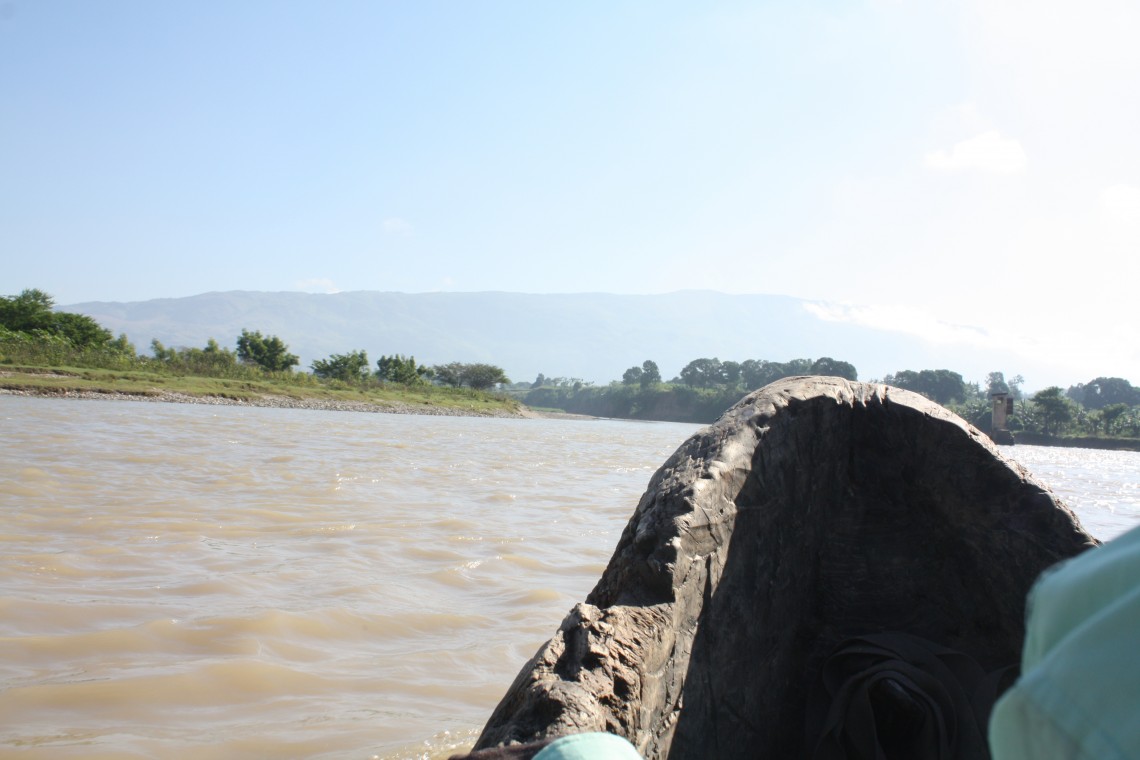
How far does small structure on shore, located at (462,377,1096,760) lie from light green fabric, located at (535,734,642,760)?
31cm

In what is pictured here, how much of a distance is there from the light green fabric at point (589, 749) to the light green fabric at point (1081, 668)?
410 millimetres

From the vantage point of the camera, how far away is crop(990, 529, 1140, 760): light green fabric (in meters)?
0.31

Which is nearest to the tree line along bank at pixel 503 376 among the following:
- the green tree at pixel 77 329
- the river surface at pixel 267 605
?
the green tree at pixel 77 329

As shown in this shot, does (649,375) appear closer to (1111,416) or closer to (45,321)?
(1111,416)

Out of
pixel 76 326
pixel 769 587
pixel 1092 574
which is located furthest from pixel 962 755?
pixel 76 326

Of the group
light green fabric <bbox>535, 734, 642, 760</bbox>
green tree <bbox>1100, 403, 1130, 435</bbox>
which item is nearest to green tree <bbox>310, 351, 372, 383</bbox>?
green tree <bbox>1100, 403, 1130, 435</bbox>

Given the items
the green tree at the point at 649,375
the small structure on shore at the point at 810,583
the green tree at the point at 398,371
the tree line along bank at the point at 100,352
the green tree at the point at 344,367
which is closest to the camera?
the small structure on shore at the point at 810,583

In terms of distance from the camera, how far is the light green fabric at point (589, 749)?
69cm

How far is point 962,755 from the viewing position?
1.40 meters

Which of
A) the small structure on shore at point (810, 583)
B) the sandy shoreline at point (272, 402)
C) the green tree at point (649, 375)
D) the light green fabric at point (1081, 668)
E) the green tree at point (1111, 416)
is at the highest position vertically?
the green tree at point (649, 375)

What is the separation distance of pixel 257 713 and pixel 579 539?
2.77 m

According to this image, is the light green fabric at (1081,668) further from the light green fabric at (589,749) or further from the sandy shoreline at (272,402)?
the sandy shoreline at (272,402)

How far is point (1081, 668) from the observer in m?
0.33

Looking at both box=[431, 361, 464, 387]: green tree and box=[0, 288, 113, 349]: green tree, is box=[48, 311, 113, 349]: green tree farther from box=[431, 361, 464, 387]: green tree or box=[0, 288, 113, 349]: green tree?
box=[431, 361, 464, 387]: green tree
